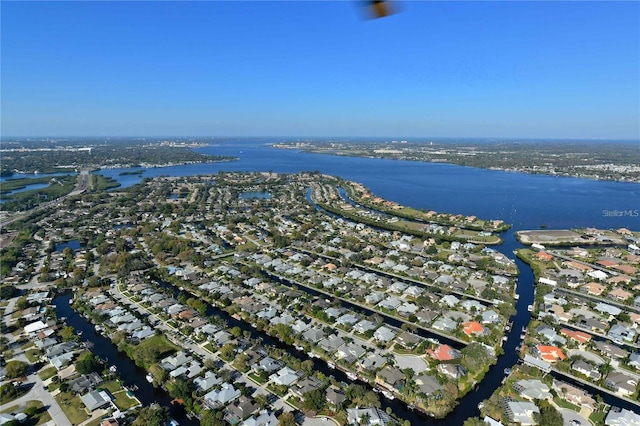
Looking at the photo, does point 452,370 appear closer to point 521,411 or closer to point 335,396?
point 521,411

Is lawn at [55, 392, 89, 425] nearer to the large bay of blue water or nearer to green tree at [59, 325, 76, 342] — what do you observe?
green tree at [59, 325, 76, 342]

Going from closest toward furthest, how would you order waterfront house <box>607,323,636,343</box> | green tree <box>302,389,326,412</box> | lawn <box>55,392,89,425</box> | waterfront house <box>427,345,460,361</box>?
1. lawn <box>55,392,89,425</box>
2. green tree <box>302,389,326,412</box>
3. waterfront house <box>427,345,460,361</box>
4. waterfront house <box>607,323,636,343</box>

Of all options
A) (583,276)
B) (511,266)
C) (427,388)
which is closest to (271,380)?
(427,388)

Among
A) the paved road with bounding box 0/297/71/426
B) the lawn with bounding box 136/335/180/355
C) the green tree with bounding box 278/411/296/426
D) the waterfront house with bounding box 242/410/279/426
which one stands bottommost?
the paved road with bounding box 0/297/71/426

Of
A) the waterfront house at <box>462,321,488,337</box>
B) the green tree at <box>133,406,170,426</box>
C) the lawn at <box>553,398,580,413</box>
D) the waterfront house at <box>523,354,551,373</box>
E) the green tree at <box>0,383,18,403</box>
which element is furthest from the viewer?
the waterfront house at <box>462,321,488,337</box>

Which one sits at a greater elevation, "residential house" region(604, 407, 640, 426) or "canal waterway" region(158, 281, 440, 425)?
"residential house" region(604, 407, 640, 426)

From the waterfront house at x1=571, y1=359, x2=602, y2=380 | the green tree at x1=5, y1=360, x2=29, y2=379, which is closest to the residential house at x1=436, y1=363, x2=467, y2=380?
the waterfront house at x1=571, y1=359, x2=602, y2=380

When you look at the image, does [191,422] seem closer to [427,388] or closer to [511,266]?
[427,388]

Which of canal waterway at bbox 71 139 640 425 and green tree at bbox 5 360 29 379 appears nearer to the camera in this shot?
green tree at bbox 5 360 29 379
